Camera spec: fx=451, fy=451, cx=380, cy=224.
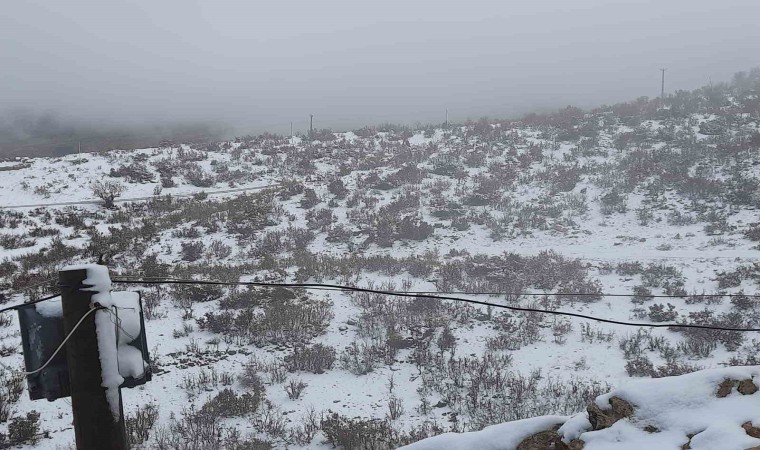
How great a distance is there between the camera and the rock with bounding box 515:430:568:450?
3.19 m

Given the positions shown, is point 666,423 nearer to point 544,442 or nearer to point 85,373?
point 544,442

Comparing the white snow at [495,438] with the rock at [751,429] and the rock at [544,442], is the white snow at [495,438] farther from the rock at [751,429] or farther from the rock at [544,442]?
the rock at [751,429]

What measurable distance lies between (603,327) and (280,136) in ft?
77.2

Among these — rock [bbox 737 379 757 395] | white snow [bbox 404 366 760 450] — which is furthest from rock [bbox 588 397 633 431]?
Result: rock [bbox 737 379 757 395]

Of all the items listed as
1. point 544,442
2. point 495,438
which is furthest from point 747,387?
point 495,438

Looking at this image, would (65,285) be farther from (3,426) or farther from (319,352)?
(319,352)

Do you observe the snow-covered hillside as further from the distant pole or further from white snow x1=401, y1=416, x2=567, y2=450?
the distant pole

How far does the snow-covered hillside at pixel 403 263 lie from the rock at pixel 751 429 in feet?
11.7

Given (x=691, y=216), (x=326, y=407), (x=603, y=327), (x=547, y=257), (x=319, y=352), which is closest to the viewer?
(x=326, y=407)

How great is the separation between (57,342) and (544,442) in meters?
3.16

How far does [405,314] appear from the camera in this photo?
9406mm

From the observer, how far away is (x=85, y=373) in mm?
2324

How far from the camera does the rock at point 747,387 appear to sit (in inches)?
126

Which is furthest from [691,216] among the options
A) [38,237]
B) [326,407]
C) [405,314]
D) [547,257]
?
[38,237]
